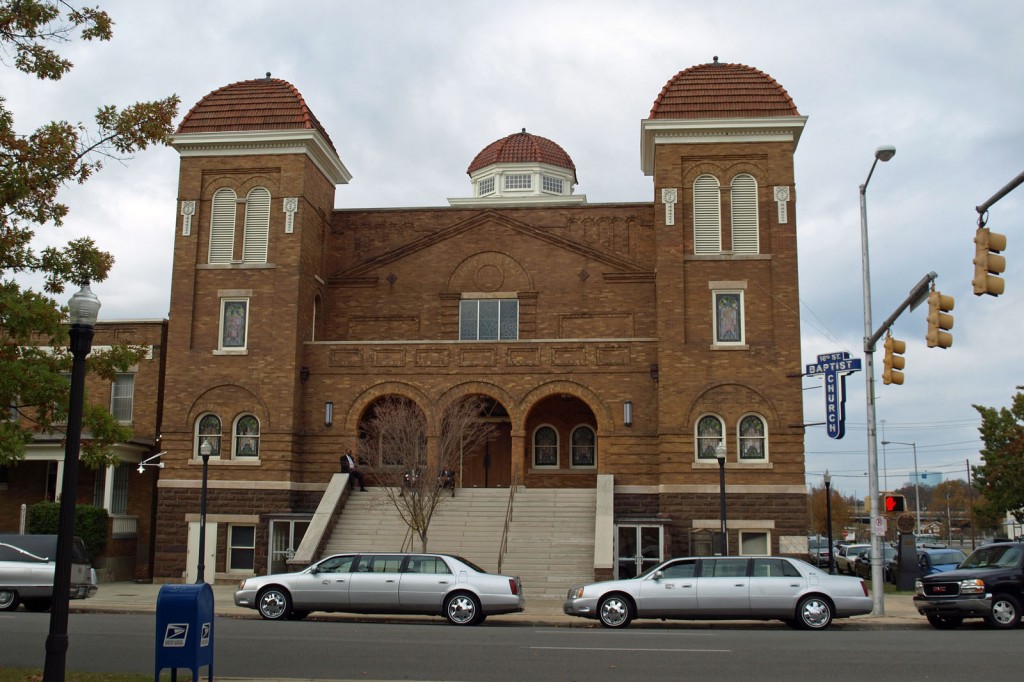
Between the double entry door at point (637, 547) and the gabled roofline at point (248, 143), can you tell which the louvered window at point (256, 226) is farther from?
the double entry door at point (637, 547)

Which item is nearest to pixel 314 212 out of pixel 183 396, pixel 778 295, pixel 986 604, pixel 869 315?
pixel 183 396

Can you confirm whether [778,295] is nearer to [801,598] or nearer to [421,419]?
[421,419]

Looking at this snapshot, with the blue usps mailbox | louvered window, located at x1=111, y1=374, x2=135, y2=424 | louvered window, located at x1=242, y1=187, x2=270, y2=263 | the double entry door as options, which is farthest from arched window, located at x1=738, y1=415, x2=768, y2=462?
the blue usps mailbox

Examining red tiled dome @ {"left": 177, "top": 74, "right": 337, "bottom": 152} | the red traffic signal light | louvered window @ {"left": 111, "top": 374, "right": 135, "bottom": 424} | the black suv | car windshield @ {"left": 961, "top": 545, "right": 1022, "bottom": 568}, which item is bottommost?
the black suv

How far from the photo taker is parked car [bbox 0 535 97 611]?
72.1 ft

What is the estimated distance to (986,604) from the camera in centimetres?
1902

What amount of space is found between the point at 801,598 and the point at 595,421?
14.2 meters

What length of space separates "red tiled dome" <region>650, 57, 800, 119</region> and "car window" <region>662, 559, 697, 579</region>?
51.2 ft

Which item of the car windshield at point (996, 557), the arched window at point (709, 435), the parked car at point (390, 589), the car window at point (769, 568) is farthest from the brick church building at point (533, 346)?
the parked car at point (390, 589)

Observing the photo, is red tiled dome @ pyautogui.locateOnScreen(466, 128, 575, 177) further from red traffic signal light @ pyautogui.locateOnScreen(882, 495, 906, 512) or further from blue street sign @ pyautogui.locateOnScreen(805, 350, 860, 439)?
red traffic signal light @ pyautogui.locateOnScreen(882, 495, 906, 512)

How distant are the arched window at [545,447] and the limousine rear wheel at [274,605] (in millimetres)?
13664

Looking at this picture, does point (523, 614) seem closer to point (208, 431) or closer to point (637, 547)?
point (637, 547)

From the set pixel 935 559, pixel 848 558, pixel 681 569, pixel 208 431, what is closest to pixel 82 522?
pixel 208 431

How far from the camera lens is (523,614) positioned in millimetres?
20656
